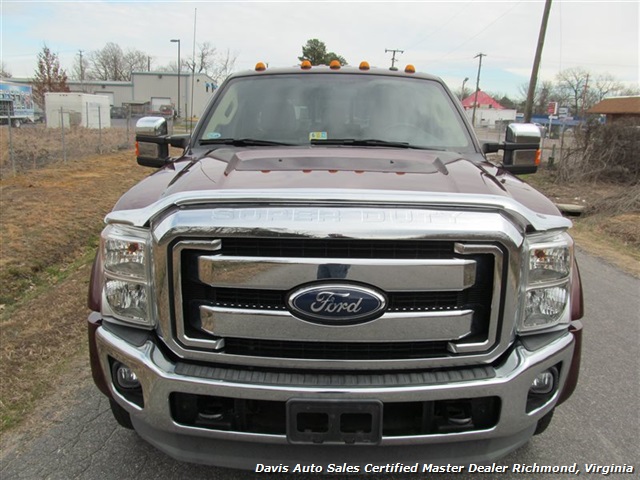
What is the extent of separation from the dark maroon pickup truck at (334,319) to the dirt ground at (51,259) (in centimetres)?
146

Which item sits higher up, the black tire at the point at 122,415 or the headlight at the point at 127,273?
the headlight at the point at 127,273

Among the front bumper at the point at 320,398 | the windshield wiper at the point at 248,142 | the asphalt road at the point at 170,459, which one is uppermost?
the windshield wiper at the point at 248,142

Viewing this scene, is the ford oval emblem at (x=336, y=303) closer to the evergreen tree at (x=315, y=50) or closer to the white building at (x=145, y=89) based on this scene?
the evergreen tree at (x=315, y=50)

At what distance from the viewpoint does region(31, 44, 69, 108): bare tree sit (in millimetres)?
48938

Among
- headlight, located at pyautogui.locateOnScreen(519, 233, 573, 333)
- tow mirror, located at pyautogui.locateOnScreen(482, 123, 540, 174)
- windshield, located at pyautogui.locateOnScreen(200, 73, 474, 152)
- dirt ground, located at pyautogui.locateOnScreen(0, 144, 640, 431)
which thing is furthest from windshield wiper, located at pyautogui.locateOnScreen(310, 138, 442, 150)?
dirt ground, located at pyautogui.locateOnScreen(0, 144, 640, 431)

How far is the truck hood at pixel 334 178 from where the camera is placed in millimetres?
2014

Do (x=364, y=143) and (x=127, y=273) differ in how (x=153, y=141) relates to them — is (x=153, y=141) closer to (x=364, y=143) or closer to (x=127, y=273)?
(x=364, y=143)

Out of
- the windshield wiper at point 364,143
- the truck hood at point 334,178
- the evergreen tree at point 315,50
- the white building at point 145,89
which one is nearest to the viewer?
the truck hood at point 334,178

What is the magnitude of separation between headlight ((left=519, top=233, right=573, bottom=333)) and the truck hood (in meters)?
0.16

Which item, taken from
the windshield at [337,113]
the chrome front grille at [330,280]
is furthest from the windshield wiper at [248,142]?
the chrome front grille at [330,280]

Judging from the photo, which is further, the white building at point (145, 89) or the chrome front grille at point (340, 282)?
the white building at point (145, 89)

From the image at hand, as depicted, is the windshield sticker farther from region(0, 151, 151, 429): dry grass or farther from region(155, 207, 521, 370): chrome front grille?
region(0, 151, 151, 429): dry grass

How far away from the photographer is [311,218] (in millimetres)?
1886

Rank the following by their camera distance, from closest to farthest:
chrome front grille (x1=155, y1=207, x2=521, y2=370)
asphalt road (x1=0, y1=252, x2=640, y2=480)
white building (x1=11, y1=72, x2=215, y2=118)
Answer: chrome front grille (x1=155, y1=207, x2=521, y2=370) → asphalt road (x1=0, y1=252, x2=640, y2=480) → white building (x1=11, y1=72, x2=215, y2=118)
